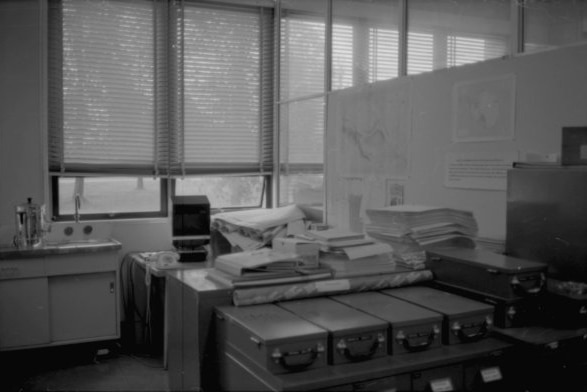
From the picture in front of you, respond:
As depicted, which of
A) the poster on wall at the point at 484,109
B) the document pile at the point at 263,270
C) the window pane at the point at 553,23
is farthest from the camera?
the poster on wall at the point at 484,109

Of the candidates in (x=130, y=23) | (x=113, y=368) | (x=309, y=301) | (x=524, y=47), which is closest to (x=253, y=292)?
(x=309, y=301)

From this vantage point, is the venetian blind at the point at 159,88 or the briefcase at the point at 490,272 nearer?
the briefcase at the point at 490,272

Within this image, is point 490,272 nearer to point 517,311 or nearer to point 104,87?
point 517,311

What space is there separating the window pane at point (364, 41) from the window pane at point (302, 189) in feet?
2.28

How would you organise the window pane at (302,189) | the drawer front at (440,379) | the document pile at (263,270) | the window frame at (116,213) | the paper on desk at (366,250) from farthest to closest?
the window frame at (116,213) → the window pane at (302,189) → the paper on desk at (366,250) → the document pile at (263,270) → the drawer front at (440,379)

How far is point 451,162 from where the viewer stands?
116 inches

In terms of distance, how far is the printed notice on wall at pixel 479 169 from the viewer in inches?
104

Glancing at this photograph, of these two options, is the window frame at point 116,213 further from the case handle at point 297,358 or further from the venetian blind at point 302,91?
the case handle at point 297,358

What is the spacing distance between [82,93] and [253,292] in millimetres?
2953

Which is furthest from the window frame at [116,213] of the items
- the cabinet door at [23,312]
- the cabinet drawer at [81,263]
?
the cabinet door at [23,312]

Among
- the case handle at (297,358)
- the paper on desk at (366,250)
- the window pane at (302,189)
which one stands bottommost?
the case handle at (297,358)

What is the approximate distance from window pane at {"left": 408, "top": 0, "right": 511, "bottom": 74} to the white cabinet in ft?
7.84

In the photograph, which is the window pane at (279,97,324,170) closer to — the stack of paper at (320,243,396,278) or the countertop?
the countertop

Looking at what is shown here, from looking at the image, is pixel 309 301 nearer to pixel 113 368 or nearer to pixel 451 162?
pixel 451 162
